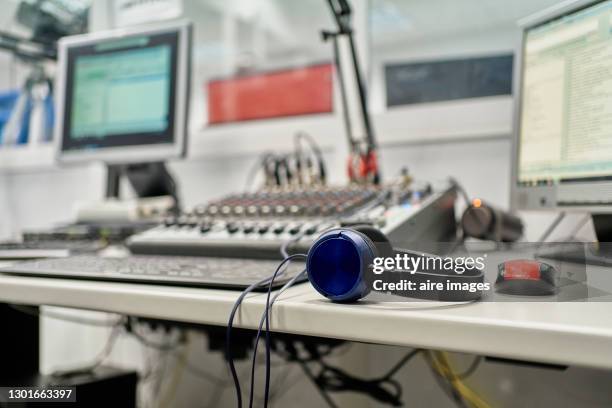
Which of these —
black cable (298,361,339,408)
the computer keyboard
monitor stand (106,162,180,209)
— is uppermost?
monitor stand (106,162,180,209)

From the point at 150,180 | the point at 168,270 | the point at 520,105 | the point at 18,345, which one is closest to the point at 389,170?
the point at 520,105

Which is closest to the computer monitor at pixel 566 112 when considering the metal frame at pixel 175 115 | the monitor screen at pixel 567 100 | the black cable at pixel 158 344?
the monitor screen at pixel 567 100

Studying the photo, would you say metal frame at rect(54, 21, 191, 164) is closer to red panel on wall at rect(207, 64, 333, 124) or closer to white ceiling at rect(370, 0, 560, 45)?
red panel on wall at rect(207, 64, 333, 124)

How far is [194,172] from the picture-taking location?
1.66 meters

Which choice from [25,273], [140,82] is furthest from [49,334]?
[25,273]

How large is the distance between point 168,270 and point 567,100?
0.66m

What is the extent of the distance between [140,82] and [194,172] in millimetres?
405

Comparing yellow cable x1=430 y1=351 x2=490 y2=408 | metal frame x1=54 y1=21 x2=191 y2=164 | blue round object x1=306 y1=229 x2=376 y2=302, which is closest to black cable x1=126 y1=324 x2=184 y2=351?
metal frame x1=54 y1=21 x2=191 y2=164

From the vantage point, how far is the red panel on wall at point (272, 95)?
1510 millimetres

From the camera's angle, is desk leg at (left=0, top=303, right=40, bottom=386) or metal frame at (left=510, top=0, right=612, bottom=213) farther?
desk leg at (left=0, top=303, right=40, bottom=386)

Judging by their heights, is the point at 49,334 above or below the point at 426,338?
below

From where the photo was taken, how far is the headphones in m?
0.42

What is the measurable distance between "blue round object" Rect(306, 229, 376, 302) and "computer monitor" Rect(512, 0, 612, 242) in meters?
0.48

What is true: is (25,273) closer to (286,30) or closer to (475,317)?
(475,317)
